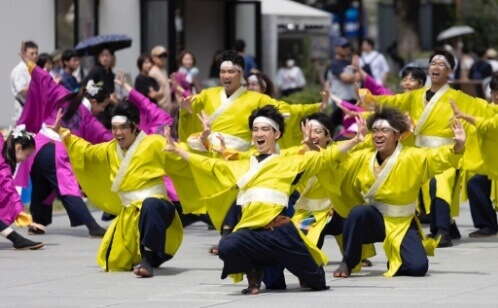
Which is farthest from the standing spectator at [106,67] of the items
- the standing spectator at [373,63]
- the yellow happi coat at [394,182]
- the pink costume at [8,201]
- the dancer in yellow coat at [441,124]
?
the standing spectator at [373,63]

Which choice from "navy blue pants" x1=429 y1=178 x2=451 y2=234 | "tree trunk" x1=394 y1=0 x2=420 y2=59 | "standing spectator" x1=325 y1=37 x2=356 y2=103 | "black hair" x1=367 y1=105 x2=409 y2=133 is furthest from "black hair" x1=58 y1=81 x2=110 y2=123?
"tree trunk" x1=394 y1=0 x2=420 y2=59

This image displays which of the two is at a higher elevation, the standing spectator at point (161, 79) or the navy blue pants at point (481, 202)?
the standing spectator at point (161, 79)

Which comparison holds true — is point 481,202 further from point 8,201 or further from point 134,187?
point 8,201

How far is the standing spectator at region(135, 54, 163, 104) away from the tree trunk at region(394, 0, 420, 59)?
22711mm

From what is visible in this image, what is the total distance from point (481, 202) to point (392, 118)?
10.3 ft

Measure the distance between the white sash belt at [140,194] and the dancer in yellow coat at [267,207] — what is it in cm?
112

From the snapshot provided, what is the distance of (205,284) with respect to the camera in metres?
10.1

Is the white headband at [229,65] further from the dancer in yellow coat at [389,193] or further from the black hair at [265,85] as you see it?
the dancer in yellow coat at [389,193]

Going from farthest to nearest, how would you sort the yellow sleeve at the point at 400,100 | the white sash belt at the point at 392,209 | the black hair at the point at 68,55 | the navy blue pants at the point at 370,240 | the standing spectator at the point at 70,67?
the black hair at the point at 68,55 → the standing spectator at the point at 70,67 → the yellow sleeve at the point at 400,100 → the white sash belt at the point at 392,209 → the navy blue pants at the point at 370,240

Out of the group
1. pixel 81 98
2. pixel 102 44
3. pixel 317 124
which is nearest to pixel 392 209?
pixel 317 124

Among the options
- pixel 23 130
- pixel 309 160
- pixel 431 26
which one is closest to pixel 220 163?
pixel 309 160

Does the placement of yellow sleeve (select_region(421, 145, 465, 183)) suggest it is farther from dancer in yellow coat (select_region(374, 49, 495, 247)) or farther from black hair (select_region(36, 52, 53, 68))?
black hair (select_region(36, 52, 53, 68))

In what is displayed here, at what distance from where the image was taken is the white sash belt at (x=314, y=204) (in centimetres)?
1084

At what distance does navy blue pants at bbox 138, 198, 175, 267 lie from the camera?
10422 millimetres
